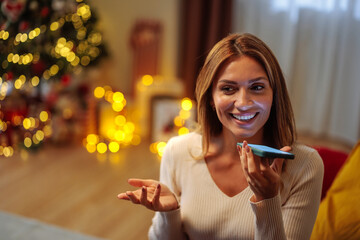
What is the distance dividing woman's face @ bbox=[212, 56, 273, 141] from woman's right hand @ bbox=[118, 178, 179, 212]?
0.25 m

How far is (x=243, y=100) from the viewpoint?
98 centimetres

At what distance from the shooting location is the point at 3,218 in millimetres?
1539

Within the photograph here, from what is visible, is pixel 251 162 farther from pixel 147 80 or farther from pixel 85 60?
pixel 147 80

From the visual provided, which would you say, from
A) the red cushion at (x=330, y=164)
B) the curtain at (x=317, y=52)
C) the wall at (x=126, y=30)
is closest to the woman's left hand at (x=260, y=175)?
the red cushion at (x=330, y=164)

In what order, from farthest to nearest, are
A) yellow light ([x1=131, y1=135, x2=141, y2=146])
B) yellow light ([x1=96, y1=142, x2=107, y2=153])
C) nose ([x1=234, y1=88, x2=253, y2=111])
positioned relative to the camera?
yellow light ([x1=131, y1=135, x2=141, y2=146]), yellow light ([x1=96, y1=142, x2=107, y2=153]), nose ([x1=234, y1=88, x2=253, y2=111])

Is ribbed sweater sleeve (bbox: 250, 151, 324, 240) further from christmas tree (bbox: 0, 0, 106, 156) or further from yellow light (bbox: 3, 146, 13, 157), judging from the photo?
yellow light (bbox: 3, 146, 13, 157)

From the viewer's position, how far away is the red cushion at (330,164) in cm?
139

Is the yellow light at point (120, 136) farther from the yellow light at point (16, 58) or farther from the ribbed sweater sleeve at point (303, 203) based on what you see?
the ribbed sweater sleeve at point (303, 203)

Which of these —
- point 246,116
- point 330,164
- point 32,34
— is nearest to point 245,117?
point 246,116

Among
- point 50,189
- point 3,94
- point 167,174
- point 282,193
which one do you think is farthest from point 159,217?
point 3,94

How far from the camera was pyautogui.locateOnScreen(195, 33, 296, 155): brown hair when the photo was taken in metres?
1.01

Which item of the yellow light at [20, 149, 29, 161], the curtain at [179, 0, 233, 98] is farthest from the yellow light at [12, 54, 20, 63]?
the curtain at [179, 0, 233, 98]

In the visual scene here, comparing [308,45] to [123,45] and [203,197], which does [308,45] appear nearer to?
[123,45]

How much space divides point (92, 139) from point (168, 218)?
7.95ft
